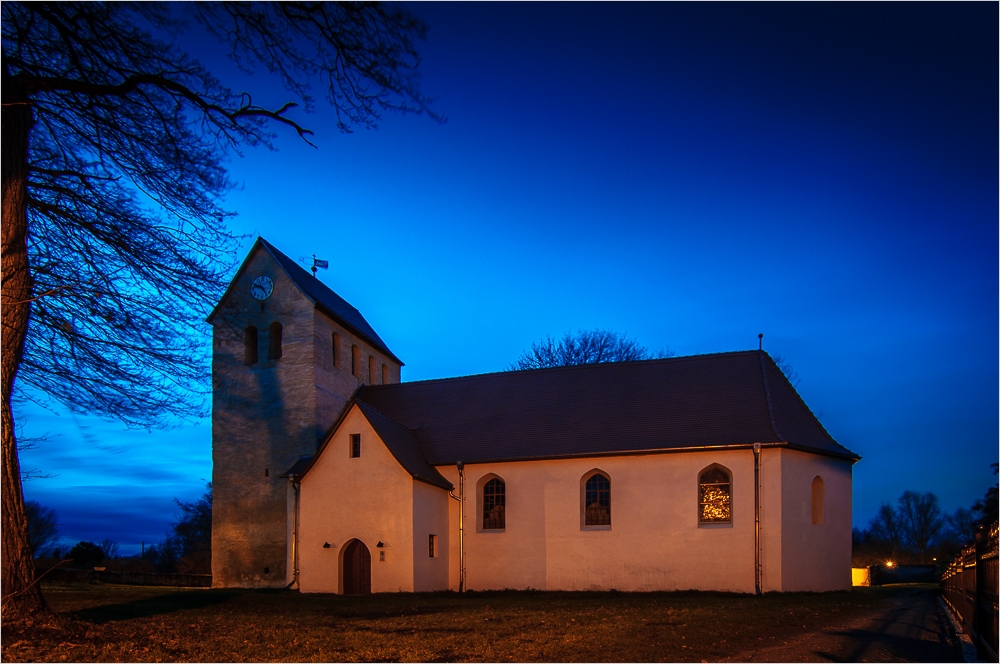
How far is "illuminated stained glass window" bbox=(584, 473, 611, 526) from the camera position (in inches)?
1027

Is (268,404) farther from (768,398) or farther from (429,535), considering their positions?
(768,398)

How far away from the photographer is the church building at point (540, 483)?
24578 mm

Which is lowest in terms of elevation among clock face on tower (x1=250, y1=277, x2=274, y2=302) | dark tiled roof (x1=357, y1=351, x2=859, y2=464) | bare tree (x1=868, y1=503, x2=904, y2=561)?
bare tree (x1=868, y1=503, x2=904, y2=561)

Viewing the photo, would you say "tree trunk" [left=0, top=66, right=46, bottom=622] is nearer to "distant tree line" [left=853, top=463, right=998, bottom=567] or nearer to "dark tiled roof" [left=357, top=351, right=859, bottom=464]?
"dark tiled roof" [left=357, top=351, right=859, bottom=464]

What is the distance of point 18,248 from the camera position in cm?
1042

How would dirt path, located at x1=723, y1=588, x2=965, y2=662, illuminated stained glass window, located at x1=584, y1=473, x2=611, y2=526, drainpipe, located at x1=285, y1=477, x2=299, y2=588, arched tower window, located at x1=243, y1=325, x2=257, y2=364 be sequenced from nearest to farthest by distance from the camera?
dirt path, located at x1=723, y1=588, x2=965, y2=662
illuminated stained glass window, located at x1=584, y1=473, x2=611, y2=526
drainpipe, located at x1=285, y1=477, x2=299, y2=588
arched tower window, located at x1=243, y1=325, x2=257, y2=364

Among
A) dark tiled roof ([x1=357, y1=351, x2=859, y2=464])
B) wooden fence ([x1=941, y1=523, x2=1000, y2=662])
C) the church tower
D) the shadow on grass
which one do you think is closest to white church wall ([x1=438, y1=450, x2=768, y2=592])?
dark tiled roof ([x1=357, y1=351, x2=859, y2=464])

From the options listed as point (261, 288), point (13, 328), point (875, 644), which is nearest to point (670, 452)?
point (875, 644)

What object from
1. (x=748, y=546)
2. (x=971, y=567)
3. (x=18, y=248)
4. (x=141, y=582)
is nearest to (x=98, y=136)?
(x=18, y=248)

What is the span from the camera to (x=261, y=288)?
107ft

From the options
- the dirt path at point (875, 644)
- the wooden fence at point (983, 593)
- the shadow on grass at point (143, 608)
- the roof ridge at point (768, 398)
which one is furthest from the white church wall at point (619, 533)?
the wooden fence at point (983, 593)

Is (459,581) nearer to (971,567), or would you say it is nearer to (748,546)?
(748,546)

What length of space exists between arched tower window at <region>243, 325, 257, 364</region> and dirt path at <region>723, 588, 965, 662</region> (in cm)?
2465

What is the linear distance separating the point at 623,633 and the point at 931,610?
9489 millimetres
